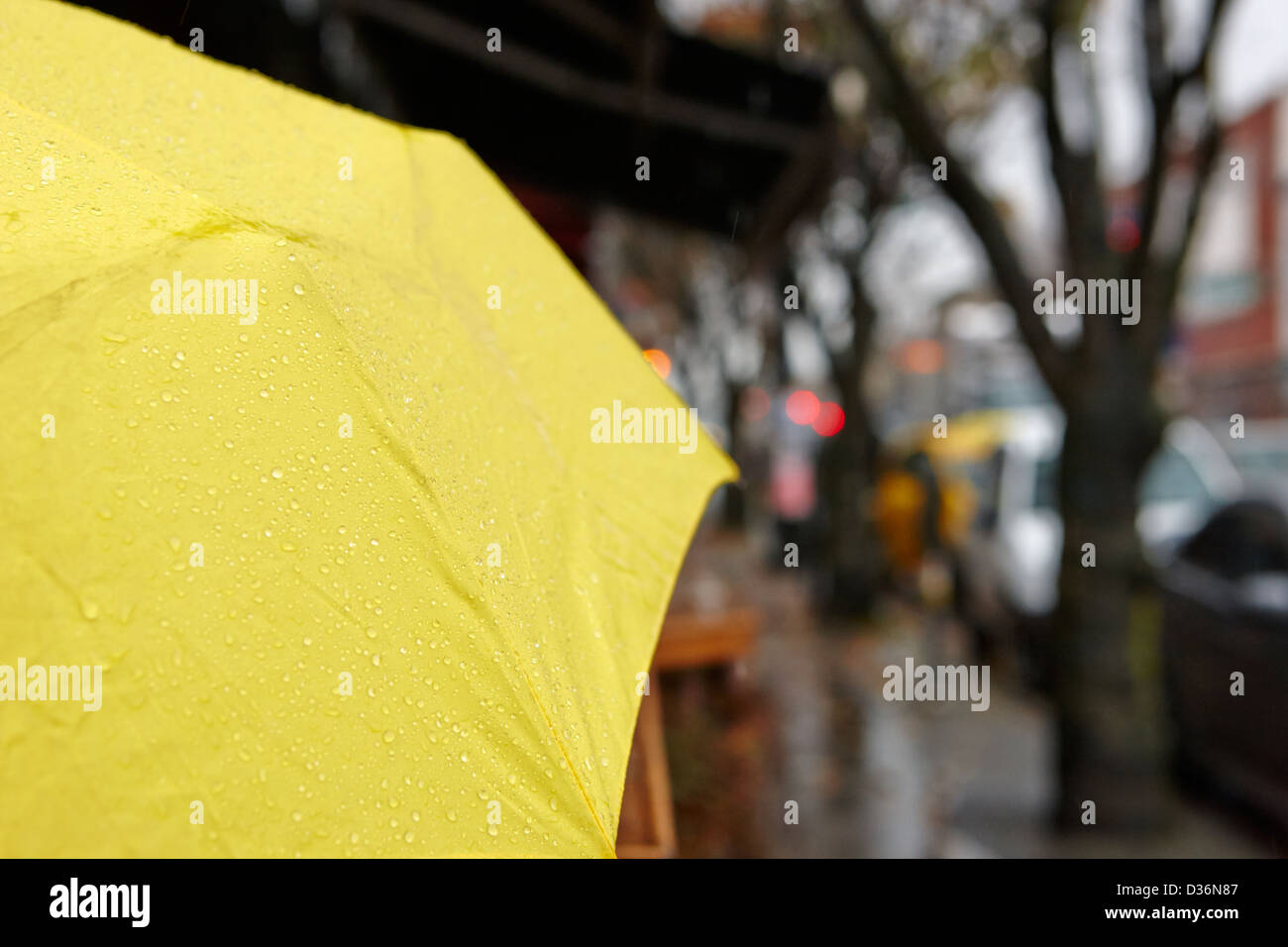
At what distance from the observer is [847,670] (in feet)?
31.6

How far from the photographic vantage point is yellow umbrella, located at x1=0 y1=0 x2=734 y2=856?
1.08 meters

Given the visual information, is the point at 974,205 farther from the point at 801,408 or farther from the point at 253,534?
the point at 801,408

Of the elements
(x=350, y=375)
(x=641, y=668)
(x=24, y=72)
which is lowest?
(x=641, y=668)

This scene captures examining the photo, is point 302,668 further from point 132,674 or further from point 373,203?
point 373,203

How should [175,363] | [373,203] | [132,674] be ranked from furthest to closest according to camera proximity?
[373,203] < [175,363] < [132,674]

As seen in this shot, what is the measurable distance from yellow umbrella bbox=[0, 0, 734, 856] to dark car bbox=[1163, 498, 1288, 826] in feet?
15.1

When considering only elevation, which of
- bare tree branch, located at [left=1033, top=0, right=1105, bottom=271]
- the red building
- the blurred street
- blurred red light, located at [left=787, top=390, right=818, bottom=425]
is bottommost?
the blurred street

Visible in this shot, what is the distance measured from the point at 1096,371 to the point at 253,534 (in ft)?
16.0

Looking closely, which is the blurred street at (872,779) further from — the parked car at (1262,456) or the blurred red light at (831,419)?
the parked car at (1262,456)

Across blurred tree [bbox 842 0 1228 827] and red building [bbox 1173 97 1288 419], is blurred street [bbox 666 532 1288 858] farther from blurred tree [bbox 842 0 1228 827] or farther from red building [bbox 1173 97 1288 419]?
red building [bbox 1173 97 1288 419]

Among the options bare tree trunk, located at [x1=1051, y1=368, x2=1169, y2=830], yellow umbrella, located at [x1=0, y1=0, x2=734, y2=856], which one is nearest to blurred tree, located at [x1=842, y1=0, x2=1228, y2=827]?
bare tree trunk, located at [x1=1051, y1=368, x2=1169, y2=830]
